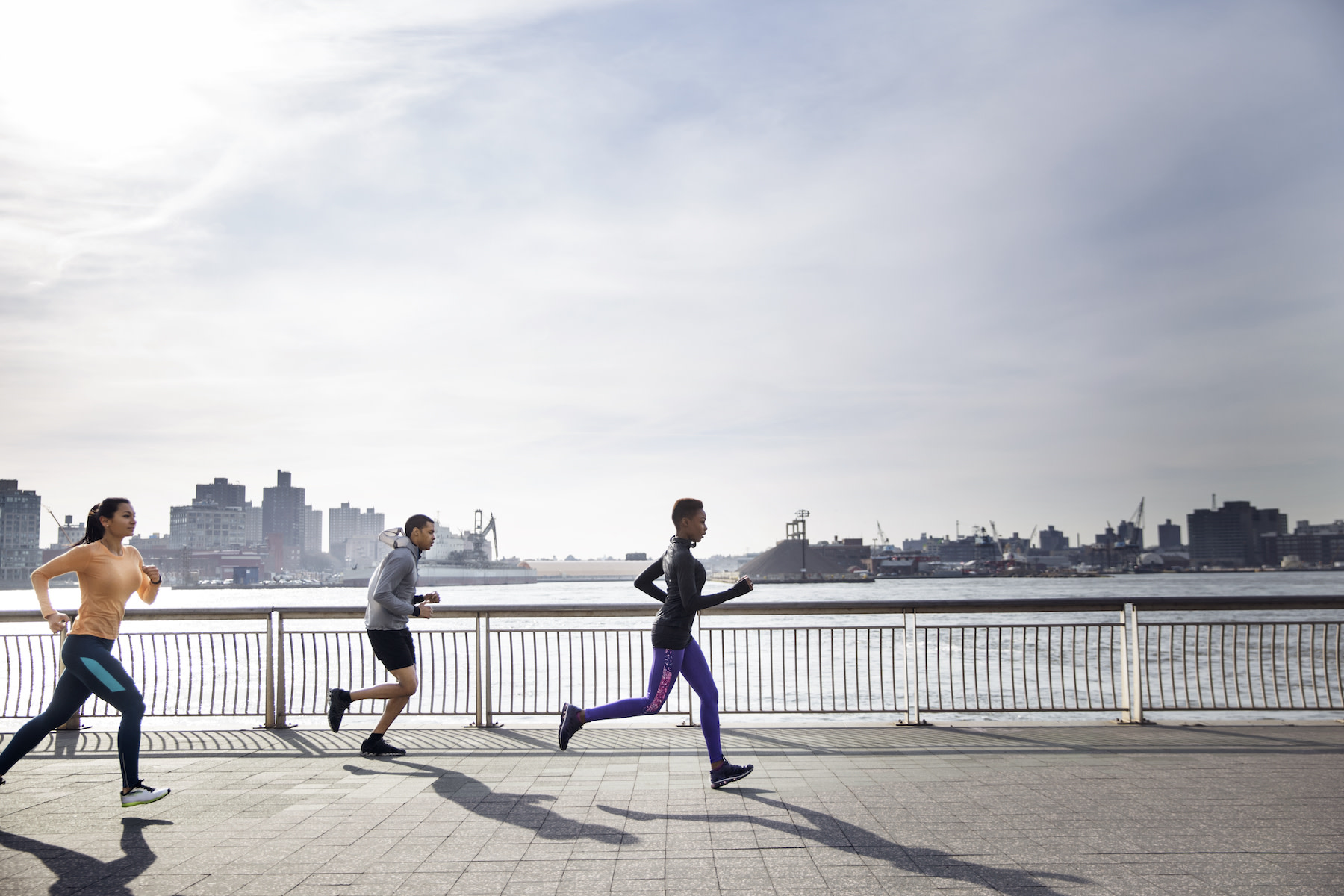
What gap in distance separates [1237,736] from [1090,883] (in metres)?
4.85

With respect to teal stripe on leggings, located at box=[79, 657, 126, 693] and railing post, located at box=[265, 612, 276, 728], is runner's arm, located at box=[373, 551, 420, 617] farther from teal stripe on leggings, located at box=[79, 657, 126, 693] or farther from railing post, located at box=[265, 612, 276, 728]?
railing post, located at box=[265, 612, 276, 728]

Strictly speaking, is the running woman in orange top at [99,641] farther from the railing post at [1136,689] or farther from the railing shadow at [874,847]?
the railing post at [1136,689]

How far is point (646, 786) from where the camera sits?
616 cm

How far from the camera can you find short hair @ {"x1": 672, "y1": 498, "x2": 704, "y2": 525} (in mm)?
6258

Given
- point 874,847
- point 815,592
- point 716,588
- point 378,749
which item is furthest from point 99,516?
point 815,592

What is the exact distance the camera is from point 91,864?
4.46m

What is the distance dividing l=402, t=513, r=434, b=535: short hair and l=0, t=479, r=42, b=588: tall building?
167 meters

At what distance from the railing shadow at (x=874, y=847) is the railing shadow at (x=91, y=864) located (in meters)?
2.52

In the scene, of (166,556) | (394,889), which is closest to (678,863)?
(394,889)

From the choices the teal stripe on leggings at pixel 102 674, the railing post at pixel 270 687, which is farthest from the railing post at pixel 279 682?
the teal stripe on leggings at pixel 102 674

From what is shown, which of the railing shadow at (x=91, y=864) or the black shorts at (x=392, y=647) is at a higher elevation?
the black shorts at (x=392, y=647)

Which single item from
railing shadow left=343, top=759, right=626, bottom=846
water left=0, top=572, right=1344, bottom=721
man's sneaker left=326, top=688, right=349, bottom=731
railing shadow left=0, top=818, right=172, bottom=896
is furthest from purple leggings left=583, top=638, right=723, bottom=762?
water left=0, top=572, right=1344, bottom=721

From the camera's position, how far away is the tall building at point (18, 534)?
142 metres

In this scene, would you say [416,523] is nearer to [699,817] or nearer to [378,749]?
[378,749]
